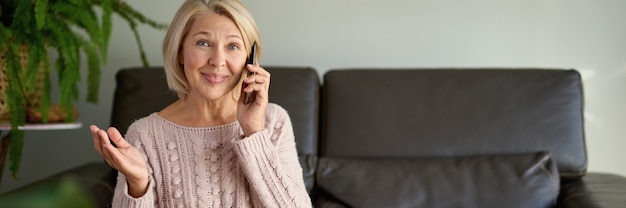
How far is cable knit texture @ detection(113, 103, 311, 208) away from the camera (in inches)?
44.6

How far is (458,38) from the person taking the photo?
197 centimetres

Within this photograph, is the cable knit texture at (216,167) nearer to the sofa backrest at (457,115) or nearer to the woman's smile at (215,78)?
the woman's smile at (215,78)

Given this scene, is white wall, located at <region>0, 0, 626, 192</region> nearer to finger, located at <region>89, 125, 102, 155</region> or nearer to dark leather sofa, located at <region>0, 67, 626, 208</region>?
dark leather sofa, located at <region>0, 67, 626, 208</region>

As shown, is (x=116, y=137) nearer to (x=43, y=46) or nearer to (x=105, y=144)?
(x=105, y=144)

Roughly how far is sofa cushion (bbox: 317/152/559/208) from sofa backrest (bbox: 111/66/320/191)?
131mm

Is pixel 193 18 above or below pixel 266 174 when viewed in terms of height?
above

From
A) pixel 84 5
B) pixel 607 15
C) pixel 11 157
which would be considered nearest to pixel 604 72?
pixel 607 15

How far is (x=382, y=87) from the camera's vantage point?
5.54 ft

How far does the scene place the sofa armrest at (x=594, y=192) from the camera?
4.28ft

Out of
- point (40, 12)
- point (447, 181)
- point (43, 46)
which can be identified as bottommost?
point (447, 181)

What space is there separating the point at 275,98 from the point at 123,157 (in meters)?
0.72

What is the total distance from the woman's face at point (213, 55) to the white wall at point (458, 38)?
84cm

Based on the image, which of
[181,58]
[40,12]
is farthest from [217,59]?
[40,12]

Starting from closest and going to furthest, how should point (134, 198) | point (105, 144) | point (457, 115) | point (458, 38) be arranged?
1. point (105, 144)
2. point (134, 198)
3. point (457, 115)
4. point (458, 38)
